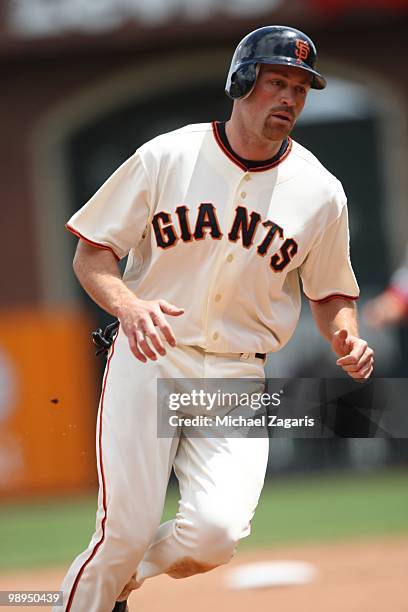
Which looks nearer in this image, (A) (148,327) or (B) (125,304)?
(A) (148,327)

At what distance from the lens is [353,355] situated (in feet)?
14.1

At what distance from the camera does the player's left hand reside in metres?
4.31

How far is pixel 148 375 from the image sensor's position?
14.4 feet

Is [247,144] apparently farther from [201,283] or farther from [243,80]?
[201,283]

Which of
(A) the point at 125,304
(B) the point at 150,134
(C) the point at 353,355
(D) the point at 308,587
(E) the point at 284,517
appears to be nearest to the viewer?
(A) the point at 125,304

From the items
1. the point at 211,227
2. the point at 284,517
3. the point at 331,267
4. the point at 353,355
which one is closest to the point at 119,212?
the point at 211,227

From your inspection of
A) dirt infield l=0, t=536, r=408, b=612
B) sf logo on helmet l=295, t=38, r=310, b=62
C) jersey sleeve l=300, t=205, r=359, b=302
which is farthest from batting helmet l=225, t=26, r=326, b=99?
dirt infield l=0, t=536, r=408, b=612

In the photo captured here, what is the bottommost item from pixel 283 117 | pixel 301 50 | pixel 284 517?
pixel 284 517

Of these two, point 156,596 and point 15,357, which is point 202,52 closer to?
point 15,357

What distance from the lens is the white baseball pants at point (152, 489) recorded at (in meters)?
4.28

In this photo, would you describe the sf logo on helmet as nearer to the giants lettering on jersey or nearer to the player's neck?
the player's neck

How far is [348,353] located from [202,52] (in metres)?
9.66

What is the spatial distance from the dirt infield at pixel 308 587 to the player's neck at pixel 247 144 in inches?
97.6

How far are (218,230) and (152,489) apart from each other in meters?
0.93
